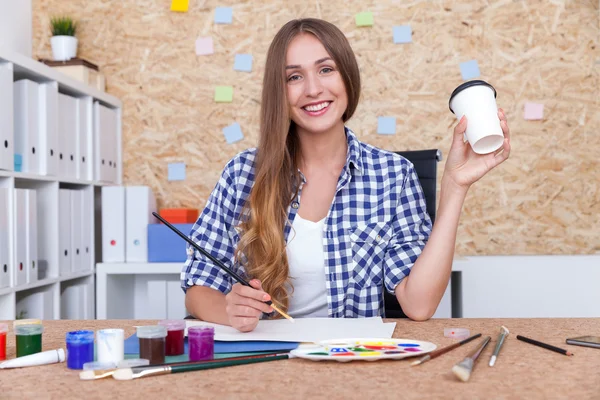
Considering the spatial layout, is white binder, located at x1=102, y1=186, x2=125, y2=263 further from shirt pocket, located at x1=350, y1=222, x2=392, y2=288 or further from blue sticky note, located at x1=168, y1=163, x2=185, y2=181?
shirt pocket, located at x1=350, y1=222, x2=392, y2=288

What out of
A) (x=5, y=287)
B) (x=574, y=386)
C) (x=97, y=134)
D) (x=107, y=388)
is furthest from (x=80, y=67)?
(x=574, y=386)

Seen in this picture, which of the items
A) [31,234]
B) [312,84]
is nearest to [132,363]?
[312,84]

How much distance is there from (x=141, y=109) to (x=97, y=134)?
0.31m

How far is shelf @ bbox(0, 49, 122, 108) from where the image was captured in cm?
230

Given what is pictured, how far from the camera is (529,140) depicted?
2.99 meters

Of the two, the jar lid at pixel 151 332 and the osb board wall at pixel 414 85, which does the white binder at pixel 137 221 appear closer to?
the osb board wall at pixel 414 85

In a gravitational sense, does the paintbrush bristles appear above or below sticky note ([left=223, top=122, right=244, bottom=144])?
below

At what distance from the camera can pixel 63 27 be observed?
119 inches

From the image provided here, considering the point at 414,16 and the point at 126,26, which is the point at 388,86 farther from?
the point at 126,26

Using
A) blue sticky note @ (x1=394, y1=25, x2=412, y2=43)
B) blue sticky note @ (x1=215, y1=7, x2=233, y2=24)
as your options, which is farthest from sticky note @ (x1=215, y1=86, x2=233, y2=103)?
blue sticky note @ (x1=394, y1=25, x2=412, y2=43)

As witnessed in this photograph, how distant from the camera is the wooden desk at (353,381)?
2.48 ft

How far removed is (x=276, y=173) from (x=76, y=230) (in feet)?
4.68

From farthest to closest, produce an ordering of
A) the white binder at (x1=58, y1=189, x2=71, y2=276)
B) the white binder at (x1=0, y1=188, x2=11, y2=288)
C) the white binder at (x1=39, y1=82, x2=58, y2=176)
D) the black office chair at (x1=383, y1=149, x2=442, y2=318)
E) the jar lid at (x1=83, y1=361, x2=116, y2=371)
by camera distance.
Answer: the white binder at (x1=58, y1=189, x2=71, y2=276), the white binder at (x1=39, y1=82, x2=58, y2=176), the white binder at (x1=0, y1=188, x2=11, y2=288), the black office chair at (x1=383, y1=149, x2=442, y2=318), the jar lid at (x1=83, y1=361, x2=116, y2=371)

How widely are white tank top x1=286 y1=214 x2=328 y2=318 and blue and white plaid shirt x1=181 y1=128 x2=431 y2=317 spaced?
2 centimetres
